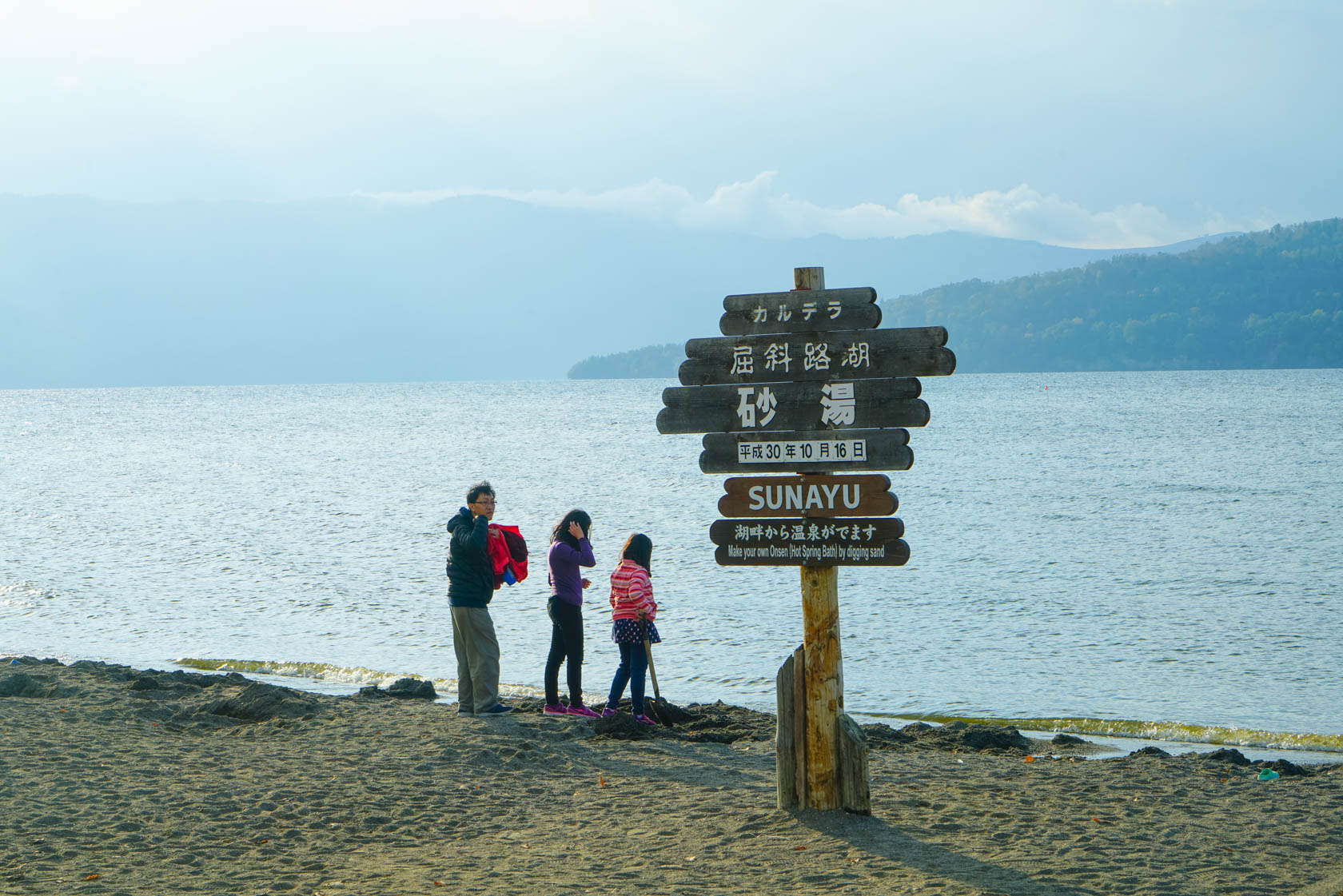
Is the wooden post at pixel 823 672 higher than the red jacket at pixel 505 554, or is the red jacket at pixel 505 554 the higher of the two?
the red jacket at pixel 505 554

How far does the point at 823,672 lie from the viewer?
6777mm

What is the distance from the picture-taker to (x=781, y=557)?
6.85 m

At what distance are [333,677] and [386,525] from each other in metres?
18.0

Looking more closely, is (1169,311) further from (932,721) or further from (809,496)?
(809,496)

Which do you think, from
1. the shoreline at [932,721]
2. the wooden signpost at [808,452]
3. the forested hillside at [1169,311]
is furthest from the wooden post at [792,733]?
the forested hillside at [1169,311]

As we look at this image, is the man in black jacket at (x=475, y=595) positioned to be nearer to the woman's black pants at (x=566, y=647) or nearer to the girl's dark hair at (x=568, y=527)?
the woman's black pants at (x=566, y=647)

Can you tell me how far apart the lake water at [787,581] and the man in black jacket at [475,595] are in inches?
122

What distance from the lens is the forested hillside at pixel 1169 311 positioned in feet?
596

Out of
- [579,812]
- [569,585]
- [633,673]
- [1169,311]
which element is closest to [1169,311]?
[1169,311]

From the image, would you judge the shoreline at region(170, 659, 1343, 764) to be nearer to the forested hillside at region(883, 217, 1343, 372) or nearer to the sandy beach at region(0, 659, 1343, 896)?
the sandy beach at region(0, 659, 1343, 896)

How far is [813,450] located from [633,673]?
3768 millimetres

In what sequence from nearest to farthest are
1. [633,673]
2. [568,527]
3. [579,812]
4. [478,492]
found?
1. [579,812]
2. [478,492]
3. [568,527]
4. [633,673]

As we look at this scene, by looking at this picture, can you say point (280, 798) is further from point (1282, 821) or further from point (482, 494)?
point (1282, 821)

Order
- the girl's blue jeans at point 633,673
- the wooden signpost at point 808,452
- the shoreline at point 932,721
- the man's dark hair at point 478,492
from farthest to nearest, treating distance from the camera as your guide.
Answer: the shoreline at point 932,721 → the girl's blue jeans at point 633,673 → the man's dark hair at point 478,492 → the wooden signpost at point 808,452
